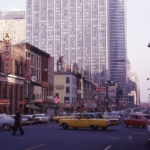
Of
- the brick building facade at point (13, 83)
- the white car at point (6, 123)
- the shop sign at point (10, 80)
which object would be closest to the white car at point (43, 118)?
the brick building facade at point (13, 83)

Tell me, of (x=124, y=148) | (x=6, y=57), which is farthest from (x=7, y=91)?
(x=124, y=148)

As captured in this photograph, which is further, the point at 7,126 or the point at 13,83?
the point at 13,83

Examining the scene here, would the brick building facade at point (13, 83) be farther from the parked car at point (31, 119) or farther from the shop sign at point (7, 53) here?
the parked car at point (31, 119)

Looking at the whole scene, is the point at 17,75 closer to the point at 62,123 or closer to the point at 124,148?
the point at 62,123

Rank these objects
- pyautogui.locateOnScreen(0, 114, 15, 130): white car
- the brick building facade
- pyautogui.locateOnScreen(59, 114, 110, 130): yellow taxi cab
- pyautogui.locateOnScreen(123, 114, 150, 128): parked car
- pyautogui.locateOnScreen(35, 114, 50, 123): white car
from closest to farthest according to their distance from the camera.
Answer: pyautogui.locateOnScreen(59, 114, 110, 130): yellow taxi cab, pyautogui.locateOnScreen(0, 114, 15, 130): white car, pyautogui.locateOnScreen(123, 114, 150, 128): parked car, pyautogui.locateOnScreen(35, 114, 50, 123): white car, the brick building facade

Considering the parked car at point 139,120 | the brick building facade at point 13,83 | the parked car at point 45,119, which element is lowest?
the parked car at point 45,119

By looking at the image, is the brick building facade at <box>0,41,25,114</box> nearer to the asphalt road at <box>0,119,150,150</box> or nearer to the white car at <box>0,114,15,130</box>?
the white car at <box>0,114,15,130</box>

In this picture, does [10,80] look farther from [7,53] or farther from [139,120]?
[139,120]

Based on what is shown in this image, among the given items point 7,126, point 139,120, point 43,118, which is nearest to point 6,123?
point 7,126

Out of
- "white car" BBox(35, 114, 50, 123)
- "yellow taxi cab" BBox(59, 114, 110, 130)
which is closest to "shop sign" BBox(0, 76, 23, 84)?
"white car" BBox(35, 114, 50, 123)

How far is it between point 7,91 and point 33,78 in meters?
7.25

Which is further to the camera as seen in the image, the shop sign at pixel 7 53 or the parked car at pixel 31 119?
the shop sign at pixel 7 53

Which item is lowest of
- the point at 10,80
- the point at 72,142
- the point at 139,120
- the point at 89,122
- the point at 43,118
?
the point at 43,118

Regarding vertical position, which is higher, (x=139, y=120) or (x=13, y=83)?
(x=13, y=83)
